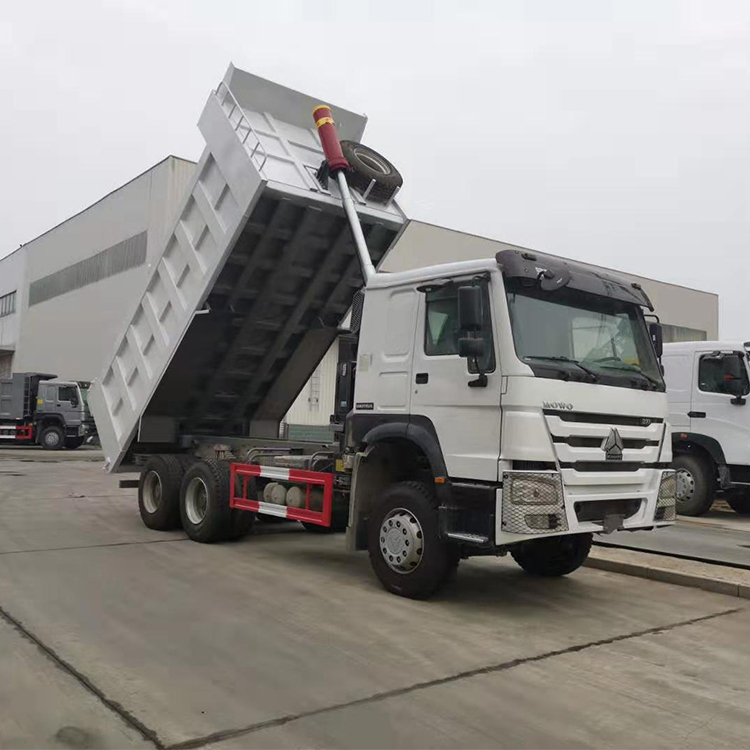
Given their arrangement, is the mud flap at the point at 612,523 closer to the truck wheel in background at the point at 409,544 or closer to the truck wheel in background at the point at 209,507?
the truck wheel in background at the point at 409,544

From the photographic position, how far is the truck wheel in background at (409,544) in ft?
19.2

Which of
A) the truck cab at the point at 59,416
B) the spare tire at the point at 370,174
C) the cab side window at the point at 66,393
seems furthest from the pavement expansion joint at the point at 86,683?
the cab side window at the point at 66,393

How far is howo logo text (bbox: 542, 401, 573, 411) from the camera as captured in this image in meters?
5.45

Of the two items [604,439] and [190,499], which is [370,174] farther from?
[190,499]

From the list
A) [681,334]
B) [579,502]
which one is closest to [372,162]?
[579,502]

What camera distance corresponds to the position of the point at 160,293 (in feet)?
29.4

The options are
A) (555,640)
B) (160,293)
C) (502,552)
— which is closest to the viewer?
(555,640)

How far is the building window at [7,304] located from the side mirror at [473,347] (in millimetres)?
47631

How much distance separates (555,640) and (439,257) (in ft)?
98.2

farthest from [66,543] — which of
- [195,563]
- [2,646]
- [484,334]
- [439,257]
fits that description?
[439,257]

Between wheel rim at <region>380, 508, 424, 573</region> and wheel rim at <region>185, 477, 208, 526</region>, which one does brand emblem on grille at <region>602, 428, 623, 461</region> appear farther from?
wheel rim at <region>185, 477, 208, 526</region>

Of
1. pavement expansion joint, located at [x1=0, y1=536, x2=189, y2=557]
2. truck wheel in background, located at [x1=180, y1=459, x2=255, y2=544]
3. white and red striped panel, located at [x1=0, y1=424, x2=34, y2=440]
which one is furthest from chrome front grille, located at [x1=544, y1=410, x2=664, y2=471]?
white and red striped panel, located at [x1=0, y1=424, x2=34, y2=440]

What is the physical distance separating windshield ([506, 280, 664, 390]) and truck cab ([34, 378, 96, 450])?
23429 mm

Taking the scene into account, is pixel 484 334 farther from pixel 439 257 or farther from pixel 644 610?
pixel 439 257
